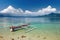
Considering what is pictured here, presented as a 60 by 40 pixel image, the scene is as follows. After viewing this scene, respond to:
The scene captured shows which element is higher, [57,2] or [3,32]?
[57,2]

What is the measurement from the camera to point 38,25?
80.0 inches

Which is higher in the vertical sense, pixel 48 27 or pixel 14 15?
pixel 14 15

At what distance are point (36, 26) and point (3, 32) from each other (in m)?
0.58

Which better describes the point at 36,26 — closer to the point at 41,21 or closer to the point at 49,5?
the point at 41,21

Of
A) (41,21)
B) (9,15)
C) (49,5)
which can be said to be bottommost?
(41,21)

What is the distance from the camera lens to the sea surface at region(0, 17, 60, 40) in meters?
1.99

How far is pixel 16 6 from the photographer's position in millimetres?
2051

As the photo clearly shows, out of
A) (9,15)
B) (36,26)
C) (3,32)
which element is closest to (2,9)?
(9,15)

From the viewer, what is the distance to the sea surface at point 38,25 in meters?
1.99

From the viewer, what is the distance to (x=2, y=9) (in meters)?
2.04

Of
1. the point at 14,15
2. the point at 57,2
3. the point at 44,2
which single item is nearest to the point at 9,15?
the point at 14,15

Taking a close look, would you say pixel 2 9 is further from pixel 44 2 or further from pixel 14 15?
pixel 44 2

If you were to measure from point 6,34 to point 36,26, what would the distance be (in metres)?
0.53

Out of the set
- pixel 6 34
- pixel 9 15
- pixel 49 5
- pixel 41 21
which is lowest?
pixel 6 34
